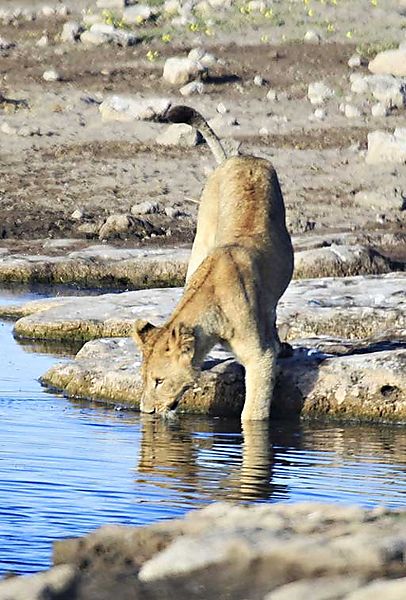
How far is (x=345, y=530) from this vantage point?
546 centimetres

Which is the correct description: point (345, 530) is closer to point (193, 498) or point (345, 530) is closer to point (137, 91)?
point (193, 498)

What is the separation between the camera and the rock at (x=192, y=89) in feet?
82.2

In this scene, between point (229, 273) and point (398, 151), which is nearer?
point (229, 273)

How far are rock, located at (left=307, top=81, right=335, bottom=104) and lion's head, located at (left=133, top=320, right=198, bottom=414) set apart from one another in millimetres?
15160

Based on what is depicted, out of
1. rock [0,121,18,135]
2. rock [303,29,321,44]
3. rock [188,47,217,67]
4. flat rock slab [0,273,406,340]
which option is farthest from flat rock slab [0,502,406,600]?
rock [303,29,321,44]

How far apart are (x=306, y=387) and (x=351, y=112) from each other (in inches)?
563

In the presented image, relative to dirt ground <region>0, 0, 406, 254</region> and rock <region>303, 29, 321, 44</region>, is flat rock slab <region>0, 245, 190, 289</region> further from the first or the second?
rock <region>303, 29, 321, 44</region>

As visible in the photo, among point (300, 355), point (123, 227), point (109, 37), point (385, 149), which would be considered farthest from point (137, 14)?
point (300, 355)

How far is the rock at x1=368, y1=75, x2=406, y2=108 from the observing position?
82.5ft

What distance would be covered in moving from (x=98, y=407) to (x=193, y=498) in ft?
10.5

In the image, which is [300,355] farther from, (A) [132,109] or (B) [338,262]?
(A) [132,109]

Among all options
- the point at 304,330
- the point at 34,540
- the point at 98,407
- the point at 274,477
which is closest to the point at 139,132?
the point at 304,330

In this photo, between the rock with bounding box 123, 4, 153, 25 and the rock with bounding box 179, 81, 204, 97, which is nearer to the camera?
the rock with bounding box 179, 81, 204, 97

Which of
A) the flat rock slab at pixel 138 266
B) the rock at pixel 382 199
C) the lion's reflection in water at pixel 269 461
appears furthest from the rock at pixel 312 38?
the lion's reflection in water at pixel 269 461
